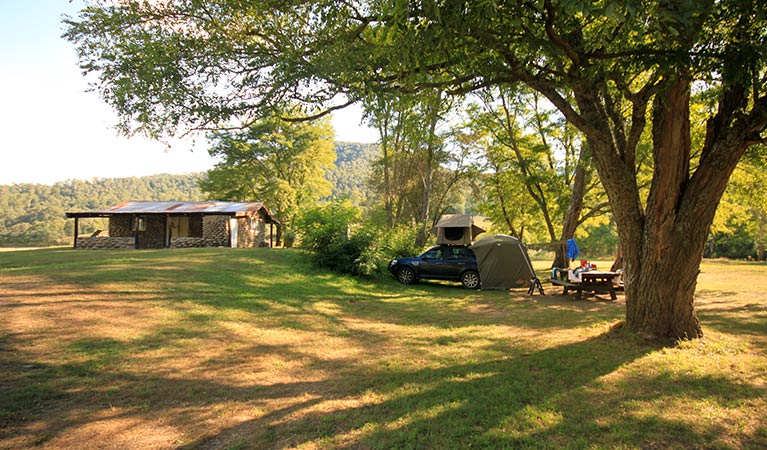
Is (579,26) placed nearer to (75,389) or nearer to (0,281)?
(75,389)

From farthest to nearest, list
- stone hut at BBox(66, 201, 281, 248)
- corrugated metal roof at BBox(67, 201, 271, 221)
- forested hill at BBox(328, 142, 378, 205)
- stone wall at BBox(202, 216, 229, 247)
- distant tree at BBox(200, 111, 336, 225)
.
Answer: forested hill at BBox(328, 142, 378, 205) < distant tree at BBox(200, 111, 336, 225) < corrugated metal roof at BBox(67, 201, 271, 221) < stone hut at BBox(66, 201, 281, 248) < stone wall at BBox(202, 216, 229, 247)

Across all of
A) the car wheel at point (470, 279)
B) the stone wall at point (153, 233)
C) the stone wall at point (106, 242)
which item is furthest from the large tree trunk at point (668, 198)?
the stone wall at point (106, 242)

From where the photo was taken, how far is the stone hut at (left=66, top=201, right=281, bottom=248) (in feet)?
81.9

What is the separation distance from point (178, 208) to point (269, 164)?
1057 cm

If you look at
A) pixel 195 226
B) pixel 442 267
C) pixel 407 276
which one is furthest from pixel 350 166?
pixel 442 267

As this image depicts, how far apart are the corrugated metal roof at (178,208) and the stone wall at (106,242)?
1.54 metres

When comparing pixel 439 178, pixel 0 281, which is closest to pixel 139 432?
pixel 0 281

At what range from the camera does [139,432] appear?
130 inches

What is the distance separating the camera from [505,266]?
44.5ft

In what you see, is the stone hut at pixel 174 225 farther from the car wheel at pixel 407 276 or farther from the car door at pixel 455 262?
the car door at pixel 455 262

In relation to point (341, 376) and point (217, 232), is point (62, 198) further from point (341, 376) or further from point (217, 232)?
point (341, 376)

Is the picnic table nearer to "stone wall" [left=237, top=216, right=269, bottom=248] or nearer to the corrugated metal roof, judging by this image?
the corrugated metal roof

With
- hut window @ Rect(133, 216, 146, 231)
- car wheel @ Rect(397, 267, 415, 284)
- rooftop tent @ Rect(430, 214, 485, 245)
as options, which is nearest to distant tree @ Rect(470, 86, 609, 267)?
rooftop tent @ Rect(430, 214, 485, 245)

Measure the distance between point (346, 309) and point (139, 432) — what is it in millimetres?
5787
